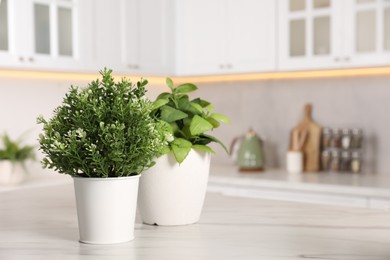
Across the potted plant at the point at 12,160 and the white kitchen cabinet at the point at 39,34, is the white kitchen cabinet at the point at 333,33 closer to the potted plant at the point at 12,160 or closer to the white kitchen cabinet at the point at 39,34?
the white kitchen cabinet at the point at 39,34

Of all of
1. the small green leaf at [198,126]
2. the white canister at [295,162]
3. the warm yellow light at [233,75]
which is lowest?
the white canister at [295,162]

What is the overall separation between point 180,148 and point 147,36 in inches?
106

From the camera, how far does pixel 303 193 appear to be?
3.14 metres

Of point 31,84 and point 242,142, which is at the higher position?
point 31,84

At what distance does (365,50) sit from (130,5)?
1.50 metres

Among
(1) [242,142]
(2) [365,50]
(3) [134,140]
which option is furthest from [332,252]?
(1) [242,142]

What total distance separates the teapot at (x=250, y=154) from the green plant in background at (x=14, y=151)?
129 centimetres

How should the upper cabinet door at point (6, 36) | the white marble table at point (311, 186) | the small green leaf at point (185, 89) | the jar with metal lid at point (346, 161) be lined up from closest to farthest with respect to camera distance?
the small green leaf at point (185, 89)
the white marble table at point (311, 186)
the upper cabinet door at point (6, 36)
the jar with metal lid at point (346, 161)

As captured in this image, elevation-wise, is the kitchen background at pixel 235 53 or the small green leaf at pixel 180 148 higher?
the kitchen background at pixel 235 53

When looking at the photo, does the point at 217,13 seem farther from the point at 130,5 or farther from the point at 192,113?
the point at 192,113

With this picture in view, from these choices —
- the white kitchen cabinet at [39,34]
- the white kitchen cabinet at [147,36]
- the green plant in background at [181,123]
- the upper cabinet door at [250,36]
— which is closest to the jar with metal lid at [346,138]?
the upper cabinet door at [250,36]

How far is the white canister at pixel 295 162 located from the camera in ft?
12.1

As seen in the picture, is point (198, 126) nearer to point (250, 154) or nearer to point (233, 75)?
point (250, 154)

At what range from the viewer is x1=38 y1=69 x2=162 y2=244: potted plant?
3.51 feet
